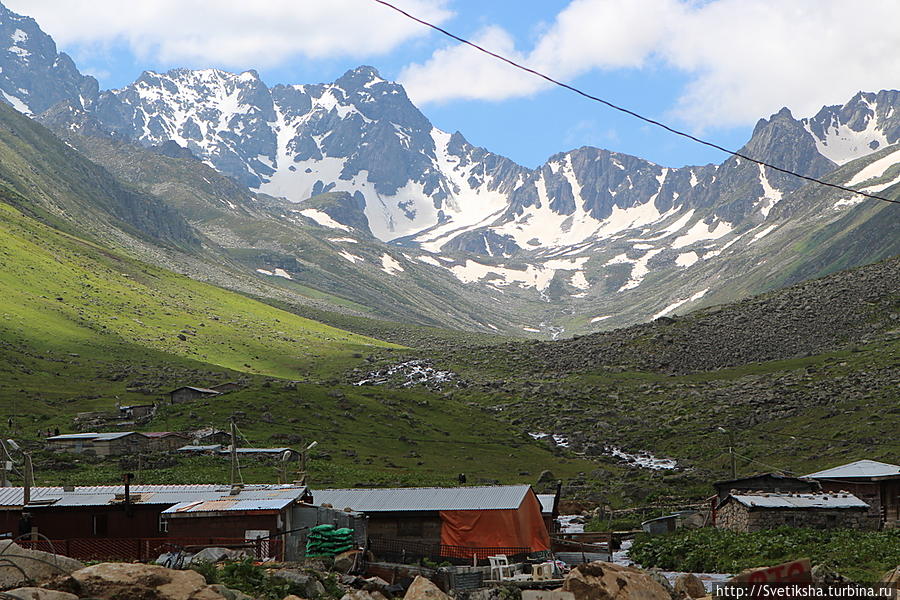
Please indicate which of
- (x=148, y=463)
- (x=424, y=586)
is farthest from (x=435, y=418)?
(x=424, y=586)

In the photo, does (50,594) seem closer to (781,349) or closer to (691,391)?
(691,391)

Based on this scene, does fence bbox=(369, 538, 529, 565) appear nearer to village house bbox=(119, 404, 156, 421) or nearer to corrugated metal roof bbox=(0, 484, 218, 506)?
corrugated metal roof bbox=(0, 484, 218, 506)

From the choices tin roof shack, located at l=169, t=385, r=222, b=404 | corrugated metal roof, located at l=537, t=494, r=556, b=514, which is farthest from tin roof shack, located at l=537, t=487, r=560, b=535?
tin roof shack, located at l=169, t=385, r=222, b=404

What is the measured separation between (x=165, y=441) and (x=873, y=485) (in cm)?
6686

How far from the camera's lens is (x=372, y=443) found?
11381 centimetres

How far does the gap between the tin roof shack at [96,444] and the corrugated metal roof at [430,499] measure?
50.6 m

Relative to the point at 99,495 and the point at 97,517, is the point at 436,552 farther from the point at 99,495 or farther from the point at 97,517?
the point at 99,495

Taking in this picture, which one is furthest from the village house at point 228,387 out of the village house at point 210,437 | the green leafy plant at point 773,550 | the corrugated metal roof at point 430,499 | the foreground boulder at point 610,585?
the foreground boulder at point 610,585

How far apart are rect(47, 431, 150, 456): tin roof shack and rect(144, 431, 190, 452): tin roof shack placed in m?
1.59

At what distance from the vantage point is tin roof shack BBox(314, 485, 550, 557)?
154 ft

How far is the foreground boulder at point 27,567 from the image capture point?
25500 mm

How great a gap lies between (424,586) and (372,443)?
276ft

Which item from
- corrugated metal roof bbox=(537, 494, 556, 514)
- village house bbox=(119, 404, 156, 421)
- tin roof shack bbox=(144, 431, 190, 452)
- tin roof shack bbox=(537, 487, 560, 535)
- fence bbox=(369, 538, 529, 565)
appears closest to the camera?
fence bbox=(369, 538, 529, 565)

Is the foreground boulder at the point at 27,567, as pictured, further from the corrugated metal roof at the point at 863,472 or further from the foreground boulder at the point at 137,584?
the corrugated metal roof at the point at 863,472
